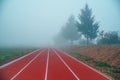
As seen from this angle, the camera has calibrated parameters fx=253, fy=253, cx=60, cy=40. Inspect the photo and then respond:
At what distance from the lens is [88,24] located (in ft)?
190

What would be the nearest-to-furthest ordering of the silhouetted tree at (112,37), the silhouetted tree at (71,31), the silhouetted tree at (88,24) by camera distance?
the silhouetted tree at (112,37), the silhouetted tree at (88,24), the silhouetted tree at (71,31)

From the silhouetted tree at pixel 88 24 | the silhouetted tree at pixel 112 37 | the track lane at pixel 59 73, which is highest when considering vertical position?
the silhouetted tree at pixel 88 24

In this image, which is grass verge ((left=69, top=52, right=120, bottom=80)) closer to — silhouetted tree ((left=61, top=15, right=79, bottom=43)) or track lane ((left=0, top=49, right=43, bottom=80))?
track lane ((left=0, top=49, right=43, bottom=80))

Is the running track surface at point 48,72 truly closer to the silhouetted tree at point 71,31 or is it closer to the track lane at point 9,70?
the track lane at point 9,70

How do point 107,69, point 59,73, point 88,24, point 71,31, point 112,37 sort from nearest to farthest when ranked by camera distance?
point 59,73
point 107,69
point 112,37
point 88,24
point 71,31

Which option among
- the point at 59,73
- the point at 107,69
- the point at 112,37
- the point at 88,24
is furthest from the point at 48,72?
the point at 88,24

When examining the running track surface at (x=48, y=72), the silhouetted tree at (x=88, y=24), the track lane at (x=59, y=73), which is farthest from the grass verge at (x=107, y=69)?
the silhouetted tree at (x=88, y=24)

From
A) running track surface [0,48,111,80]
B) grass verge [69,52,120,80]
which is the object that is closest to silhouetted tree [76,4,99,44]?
grass verge [69,52,120,80]

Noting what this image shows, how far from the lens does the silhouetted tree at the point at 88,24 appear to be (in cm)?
5772

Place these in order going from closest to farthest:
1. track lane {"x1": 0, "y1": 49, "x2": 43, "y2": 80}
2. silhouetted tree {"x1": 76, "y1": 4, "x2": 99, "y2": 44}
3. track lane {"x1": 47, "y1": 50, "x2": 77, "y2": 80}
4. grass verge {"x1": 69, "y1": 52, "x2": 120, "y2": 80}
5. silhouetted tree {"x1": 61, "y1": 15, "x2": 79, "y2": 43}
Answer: track lane {"x1": 47, "y1": 50, "x2": 77, "y2": 80}
track lane {"x1": 0, "y1": 49, "x2": 43, "y2": 80}
grass verge {"x1": 69, "y1": 52, "x2": 120, "y2": 80}
silhouetted tree {"x1": 76, "y1": 4, "x2": 99, "y2": 44}
silhouetted tree {"x1": 61, "y1": 15, "x2": 79, "y2": 43}

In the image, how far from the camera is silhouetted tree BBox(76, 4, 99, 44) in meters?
57.7

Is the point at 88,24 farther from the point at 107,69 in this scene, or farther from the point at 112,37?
the point at 107,69

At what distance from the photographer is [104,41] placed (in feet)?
185

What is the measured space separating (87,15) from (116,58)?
33.3m
